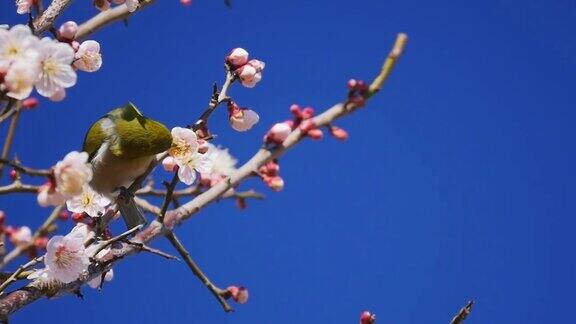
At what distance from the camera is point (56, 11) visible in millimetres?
2953

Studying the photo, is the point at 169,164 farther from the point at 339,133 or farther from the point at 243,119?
the point at 339,133

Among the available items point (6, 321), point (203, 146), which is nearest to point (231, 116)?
point (203, 146)

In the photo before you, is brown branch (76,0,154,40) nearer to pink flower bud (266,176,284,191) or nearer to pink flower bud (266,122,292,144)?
pink flower bud (266,176,284,191)

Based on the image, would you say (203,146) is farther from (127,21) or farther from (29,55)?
(127,21)

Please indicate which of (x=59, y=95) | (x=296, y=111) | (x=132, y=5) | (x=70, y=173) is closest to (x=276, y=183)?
(x=296, y=111)

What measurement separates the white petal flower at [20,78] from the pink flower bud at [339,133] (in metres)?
0.94

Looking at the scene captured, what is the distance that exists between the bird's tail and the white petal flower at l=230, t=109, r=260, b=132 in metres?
0.58

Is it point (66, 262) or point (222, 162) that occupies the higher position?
point (222, 162)

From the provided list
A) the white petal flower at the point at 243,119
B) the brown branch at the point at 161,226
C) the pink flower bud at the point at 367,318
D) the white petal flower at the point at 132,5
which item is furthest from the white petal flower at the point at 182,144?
the white petal flower at the point at 132,5

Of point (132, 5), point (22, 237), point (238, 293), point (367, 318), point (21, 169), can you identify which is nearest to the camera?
point (21, 169)

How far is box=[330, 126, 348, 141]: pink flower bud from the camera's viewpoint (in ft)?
6.11

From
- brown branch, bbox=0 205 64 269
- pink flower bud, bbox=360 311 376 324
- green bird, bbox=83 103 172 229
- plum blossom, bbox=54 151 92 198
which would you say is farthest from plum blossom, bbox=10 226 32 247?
pink flower bud, bbox=360 311 376 324

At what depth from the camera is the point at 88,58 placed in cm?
297

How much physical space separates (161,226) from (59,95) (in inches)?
24.0
